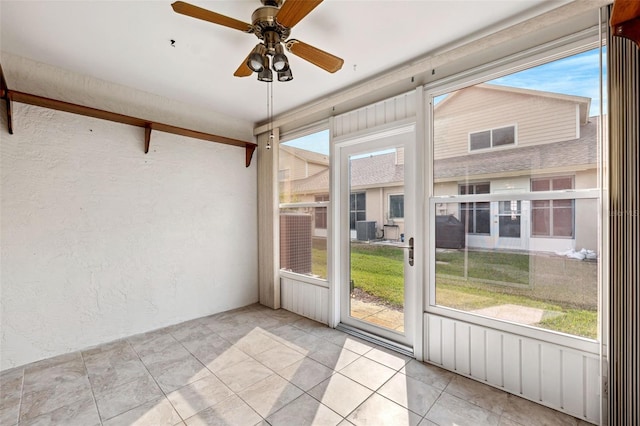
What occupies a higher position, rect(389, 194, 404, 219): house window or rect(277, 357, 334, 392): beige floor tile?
rect(389, 194, 404, 219): house window

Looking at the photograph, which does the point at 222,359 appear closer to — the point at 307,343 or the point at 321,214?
the point at 307,343

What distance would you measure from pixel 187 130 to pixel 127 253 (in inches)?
61.4

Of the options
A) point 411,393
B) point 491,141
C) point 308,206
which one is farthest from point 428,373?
point 308,206

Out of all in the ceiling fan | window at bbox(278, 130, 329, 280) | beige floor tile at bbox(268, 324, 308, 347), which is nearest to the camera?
the ceiling fan

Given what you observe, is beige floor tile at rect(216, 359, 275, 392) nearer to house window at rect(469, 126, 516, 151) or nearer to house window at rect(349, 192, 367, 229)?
house window at rect(349, 192, 367, 229)

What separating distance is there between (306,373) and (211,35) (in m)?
2.84

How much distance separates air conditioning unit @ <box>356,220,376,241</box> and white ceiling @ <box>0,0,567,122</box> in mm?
1514

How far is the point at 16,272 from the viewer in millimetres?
2465

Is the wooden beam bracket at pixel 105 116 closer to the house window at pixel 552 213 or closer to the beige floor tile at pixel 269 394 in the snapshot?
the beige floor tile at pixel 269 394

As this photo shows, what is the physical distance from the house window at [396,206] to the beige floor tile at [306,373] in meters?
1.57

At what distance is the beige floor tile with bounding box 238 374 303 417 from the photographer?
197cm

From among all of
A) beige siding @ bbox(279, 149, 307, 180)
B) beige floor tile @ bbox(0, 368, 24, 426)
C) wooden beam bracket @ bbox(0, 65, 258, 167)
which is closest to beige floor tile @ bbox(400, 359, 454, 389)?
beige siding @ bbox(279, 149, 307, 180)

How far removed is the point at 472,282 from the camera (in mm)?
2371

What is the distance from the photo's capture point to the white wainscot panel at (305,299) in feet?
11.3
